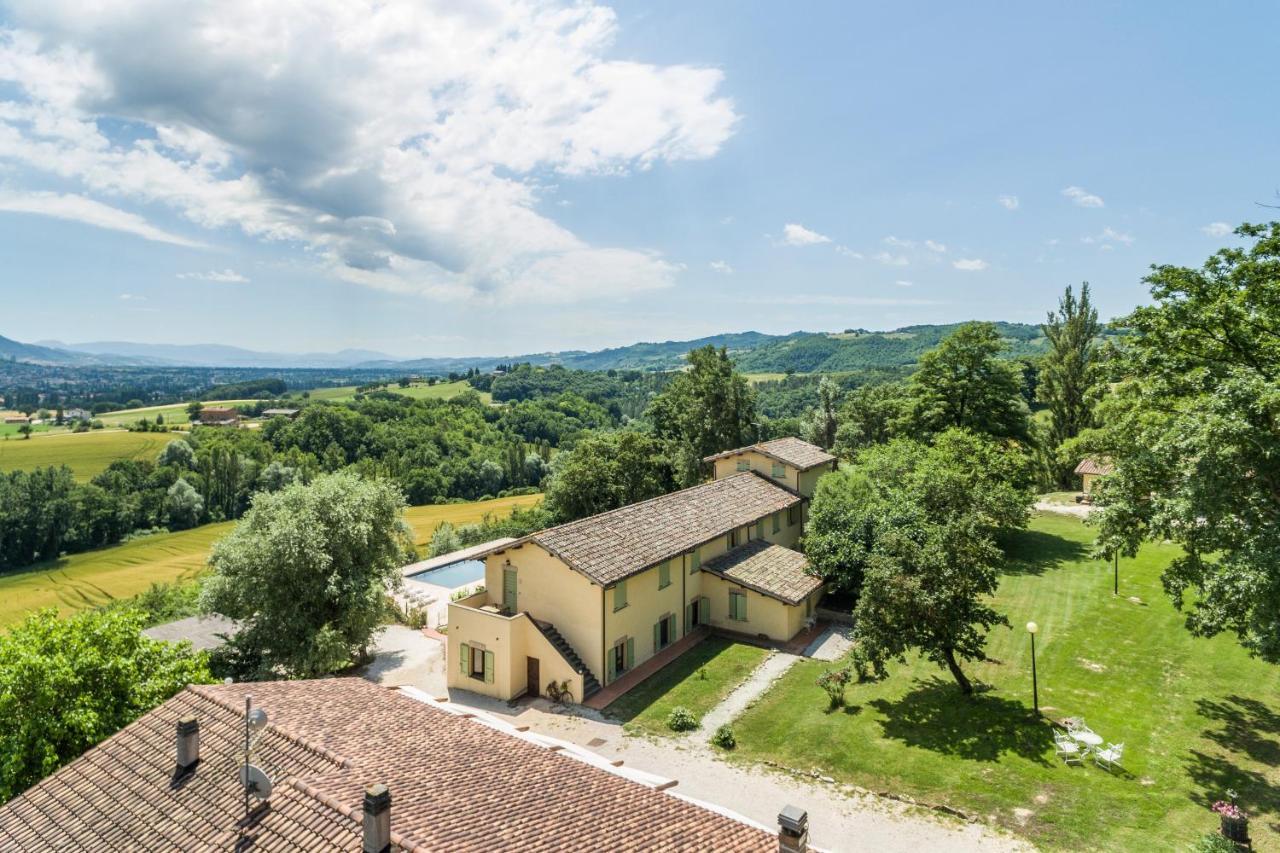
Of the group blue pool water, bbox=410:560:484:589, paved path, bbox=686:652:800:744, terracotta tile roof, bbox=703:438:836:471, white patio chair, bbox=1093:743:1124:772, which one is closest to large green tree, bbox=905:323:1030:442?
terracotta tile roof, bbox=703:438:836:471

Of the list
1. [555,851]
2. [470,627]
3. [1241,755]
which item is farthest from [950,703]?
[470,627]

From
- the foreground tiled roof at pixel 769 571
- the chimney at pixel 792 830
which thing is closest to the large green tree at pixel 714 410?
the foreground tiled roof at pixel 769 571

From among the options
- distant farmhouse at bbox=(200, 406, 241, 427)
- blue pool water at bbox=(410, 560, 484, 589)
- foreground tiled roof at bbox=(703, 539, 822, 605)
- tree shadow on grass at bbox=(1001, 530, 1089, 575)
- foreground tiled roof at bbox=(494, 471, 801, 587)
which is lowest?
blue pool water at bbox=(410, 560, 484, 589)

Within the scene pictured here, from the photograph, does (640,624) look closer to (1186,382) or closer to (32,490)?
(1186,382)

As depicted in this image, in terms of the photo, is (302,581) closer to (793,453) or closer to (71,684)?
(71,684)

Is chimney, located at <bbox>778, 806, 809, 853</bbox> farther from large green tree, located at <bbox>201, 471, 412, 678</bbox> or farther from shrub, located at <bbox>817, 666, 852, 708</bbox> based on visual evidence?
large green tree, located at <bbox>201, 471, 412, 678</bbox>
